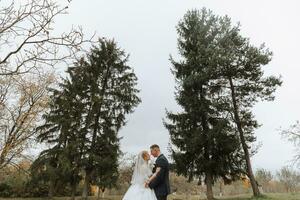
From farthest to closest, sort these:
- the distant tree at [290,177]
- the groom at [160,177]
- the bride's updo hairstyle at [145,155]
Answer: the distant tree at [290,177], the bride's updo hairstyle at [145,155], the groom at [160,177]

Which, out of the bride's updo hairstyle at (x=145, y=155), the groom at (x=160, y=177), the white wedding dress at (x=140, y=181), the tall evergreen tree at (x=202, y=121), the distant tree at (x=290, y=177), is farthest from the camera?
the distant tree at (x=290, y=177)

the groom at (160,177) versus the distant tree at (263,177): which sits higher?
the distant tree at (263,177)

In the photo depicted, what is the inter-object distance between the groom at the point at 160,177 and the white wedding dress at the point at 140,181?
17.0 inches

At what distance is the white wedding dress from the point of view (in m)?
9.65

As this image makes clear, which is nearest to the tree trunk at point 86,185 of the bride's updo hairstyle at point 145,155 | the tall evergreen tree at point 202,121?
the tall evergreen tree at point 202,121

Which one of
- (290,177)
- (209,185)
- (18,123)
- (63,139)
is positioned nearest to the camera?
(18,123)

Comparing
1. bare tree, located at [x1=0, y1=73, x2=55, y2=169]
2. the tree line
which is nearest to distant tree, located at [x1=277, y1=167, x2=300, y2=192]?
the tree line

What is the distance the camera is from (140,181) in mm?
9922

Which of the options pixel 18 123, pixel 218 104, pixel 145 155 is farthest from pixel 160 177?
pixel 218 104

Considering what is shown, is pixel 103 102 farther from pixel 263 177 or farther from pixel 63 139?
pixel 263 177

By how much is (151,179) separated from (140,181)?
0.85 meters

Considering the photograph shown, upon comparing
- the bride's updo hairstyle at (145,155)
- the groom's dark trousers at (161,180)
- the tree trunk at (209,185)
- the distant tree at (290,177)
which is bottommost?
the groom's dark trousers at (161,180)

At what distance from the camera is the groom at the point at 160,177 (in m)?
9.11

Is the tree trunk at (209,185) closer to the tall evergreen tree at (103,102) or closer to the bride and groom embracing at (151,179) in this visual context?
the tall evergreen tree at (103,102)
